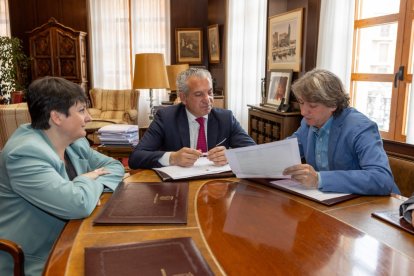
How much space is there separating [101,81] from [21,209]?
6587mm

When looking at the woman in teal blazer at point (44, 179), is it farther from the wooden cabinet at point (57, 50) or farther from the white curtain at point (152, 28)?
the wooden cabinet at point (57, 50)

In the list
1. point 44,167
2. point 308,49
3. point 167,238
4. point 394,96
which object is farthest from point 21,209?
point 308,49

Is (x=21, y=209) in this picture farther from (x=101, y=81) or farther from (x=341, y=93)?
(x=101, y=81)

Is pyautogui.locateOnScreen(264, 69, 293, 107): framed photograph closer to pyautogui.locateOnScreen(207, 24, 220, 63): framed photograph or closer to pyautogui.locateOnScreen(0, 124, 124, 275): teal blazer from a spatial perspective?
pyautogui.locateOnScreen(207, 24, 220, 63): framed photograph

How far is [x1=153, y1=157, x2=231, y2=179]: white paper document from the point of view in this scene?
1.83 meters

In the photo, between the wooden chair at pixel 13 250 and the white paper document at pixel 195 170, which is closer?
the wooden chair at pixel 13 250

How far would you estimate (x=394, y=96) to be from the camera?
320 cm

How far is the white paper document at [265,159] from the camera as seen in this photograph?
5.37 feet

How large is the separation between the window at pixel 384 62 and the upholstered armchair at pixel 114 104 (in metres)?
4.31

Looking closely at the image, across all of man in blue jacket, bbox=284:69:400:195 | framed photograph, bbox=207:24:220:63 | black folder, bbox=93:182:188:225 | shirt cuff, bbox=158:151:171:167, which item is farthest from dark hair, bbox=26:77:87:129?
framed photograph, bbox=207:24:220:63

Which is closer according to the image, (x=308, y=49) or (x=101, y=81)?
(x=308, y=49)

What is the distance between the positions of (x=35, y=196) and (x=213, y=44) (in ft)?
18.6

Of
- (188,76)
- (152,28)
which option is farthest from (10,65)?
(188,76)

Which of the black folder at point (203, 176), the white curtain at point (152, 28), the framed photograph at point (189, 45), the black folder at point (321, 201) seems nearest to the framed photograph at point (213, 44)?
the framed photograph at point (189, 45)
